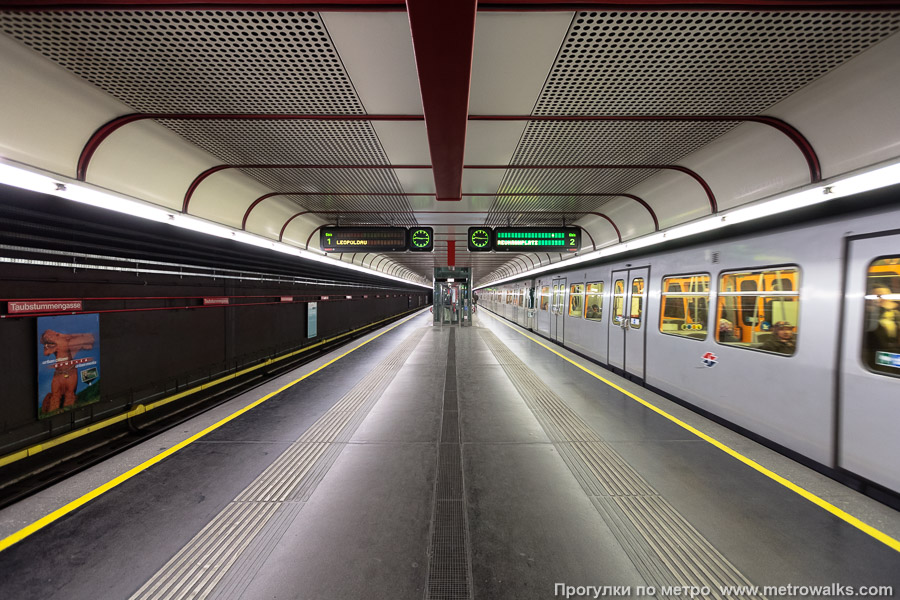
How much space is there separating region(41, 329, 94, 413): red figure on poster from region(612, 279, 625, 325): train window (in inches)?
333

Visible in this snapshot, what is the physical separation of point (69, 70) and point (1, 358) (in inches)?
110

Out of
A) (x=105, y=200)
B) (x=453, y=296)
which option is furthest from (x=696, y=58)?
(x=453, y=296)

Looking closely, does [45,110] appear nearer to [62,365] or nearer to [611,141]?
[62,365]

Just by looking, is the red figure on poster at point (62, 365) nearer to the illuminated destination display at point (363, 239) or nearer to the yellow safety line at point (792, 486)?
the illuminated destination display at point (363, 239)

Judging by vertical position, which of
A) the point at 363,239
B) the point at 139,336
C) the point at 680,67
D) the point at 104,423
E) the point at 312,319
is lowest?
the point at 104,423

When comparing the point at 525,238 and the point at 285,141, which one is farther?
the point at 525,238

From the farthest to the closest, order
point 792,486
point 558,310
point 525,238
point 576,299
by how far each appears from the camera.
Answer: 1. point 558,310
2. point 576,299
3. point 525,238
4. point 792,486

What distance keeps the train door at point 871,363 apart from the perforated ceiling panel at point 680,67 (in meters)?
1.62

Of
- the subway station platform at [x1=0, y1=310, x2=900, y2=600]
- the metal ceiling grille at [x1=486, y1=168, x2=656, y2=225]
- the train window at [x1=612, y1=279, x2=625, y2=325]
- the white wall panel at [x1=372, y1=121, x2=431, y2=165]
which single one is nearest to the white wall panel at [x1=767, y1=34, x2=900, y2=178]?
the metal ceiling grille at [x1=486, y1=168, x2=656, y2=225]

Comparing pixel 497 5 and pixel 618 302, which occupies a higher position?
pixel 497 5

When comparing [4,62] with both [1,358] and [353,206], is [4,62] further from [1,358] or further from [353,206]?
[353,206]

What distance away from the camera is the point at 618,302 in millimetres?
6602

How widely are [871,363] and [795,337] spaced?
1.99 feet

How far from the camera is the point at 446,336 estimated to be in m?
12.3
